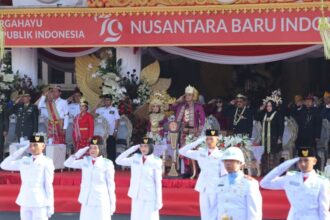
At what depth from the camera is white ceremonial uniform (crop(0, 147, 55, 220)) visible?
10492 millimetres

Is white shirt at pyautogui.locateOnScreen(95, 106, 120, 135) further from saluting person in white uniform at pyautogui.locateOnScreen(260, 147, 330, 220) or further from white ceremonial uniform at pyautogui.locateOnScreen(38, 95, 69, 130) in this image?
saluting person in white uniform at pyautogui.locateOnScreen(260, 147, 330, 220)

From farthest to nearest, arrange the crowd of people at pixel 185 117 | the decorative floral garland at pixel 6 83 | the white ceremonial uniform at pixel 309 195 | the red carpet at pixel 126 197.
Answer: the decorative floral garland at pixel 6 83 < the crowd of people at pixel 185 117 < the red carpet at pixel 126 197 < the white ceremonial uniform at pixel 309 195

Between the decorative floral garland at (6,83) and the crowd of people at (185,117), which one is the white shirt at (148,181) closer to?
the crowd of people at (185,117)

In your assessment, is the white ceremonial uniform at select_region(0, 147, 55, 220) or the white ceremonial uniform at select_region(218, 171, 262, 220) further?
the white ceremonial uniform at select_region(0, 147, 55, 220)

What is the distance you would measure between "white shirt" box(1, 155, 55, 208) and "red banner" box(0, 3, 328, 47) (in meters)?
5.86

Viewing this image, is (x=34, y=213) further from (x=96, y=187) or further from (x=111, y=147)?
(x=111, y=147)

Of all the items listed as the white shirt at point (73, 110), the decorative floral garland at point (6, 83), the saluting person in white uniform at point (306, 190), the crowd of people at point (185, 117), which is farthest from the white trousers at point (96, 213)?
the decorative floral garland at point (6, 83)

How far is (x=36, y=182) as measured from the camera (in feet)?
34.9

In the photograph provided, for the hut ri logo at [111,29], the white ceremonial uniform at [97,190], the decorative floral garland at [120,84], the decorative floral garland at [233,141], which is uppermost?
the hut ri logo at [111,29]

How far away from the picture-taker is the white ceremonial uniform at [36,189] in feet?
34.4

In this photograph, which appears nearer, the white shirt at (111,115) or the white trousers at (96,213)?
the white trousers at (96,213)

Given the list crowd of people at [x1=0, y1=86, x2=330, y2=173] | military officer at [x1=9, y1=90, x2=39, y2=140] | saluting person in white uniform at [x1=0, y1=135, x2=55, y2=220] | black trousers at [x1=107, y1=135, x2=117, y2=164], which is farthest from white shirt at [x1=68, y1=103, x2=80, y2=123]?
saluting person in white uniform at [x1=0, y1=135, x2=55, y2=220]

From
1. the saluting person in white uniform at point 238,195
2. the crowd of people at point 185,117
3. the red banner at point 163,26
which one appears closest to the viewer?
the saluting person in white uniform at point 238,195

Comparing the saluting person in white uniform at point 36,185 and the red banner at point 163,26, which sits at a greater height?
the red banner at point 163,26
